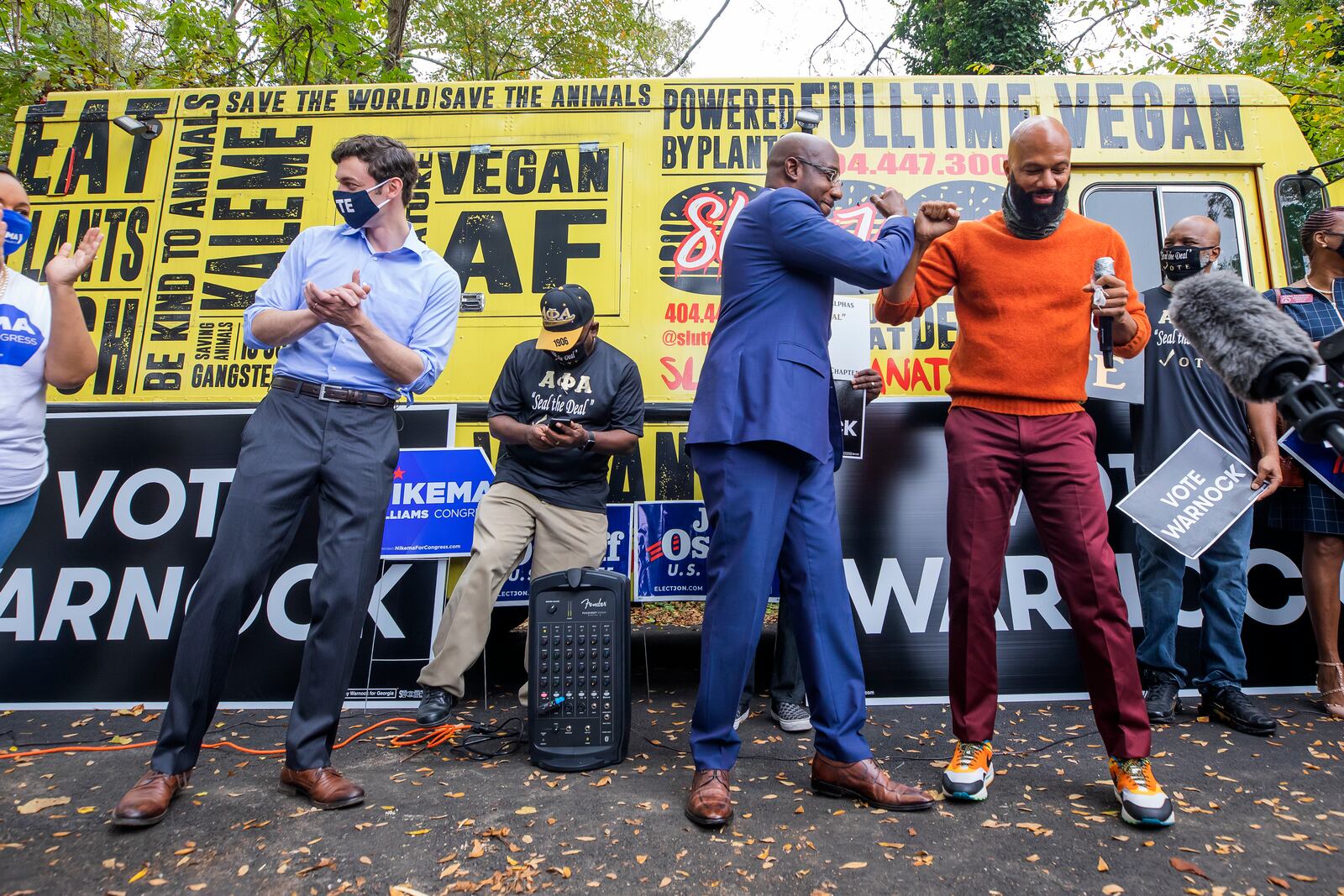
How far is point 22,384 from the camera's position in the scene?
282cm

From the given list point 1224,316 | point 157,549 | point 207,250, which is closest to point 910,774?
point 1224,316

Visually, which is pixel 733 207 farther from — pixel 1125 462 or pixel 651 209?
pixel 1125 462

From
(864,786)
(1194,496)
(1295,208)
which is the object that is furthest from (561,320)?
(1295,208)

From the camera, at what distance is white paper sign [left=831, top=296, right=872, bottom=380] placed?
4.04 metres

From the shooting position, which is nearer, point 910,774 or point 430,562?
point 910,774

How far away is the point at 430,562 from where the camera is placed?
4.16 m

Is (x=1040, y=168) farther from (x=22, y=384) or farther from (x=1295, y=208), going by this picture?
(x=22, y=384)

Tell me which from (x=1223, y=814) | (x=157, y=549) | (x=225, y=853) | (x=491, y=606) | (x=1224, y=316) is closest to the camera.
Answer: (x=1224, y=316)

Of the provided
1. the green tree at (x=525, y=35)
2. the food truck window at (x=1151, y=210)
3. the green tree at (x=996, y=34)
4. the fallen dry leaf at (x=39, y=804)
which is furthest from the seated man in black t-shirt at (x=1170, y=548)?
the green tree at (x=996, y=34)

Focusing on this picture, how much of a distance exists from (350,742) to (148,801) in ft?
3.37

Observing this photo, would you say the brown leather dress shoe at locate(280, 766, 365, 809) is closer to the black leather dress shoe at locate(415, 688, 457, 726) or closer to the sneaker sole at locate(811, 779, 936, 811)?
the black leather dress shoe at locate(415, 688, 457, 726)

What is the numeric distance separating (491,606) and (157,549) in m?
1.88

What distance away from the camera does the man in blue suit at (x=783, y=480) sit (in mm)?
2619

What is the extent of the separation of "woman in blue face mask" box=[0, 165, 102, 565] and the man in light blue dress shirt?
0.64 m
